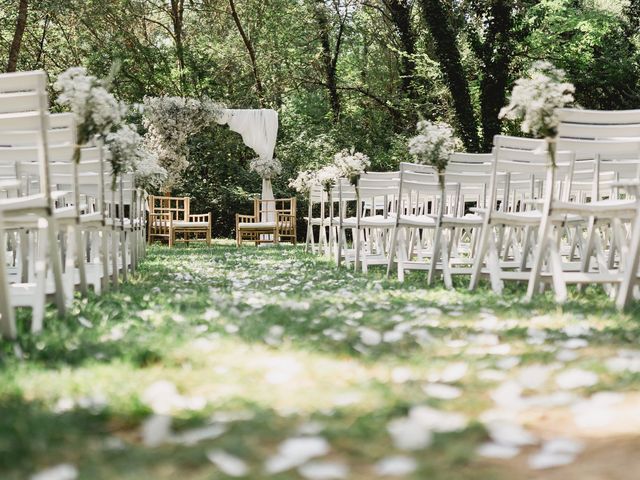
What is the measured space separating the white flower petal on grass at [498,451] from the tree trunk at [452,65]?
16942mm

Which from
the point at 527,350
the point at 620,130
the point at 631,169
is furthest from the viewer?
the point at 631,169

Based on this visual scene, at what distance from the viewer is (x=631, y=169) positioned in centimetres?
595

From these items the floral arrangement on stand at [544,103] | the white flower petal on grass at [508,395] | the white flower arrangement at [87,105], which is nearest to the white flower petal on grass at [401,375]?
the white flower petal on grass at [508,395]

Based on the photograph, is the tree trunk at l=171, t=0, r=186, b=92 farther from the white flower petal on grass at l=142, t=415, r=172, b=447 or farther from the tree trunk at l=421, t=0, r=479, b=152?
the white flower petal on grass at l=142, t=415, r=172, b=447

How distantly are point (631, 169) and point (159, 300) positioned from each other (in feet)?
12.4

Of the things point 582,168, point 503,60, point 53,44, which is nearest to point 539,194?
point 582,168

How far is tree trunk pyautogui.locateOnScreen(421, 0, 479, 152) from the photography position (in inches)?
697

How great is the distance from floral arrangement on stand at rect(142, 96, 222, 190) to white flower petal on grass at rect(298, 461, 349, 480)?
1786 cm

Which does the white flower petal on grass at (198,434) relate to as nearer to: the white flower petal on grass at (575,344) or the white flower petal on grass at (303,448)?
the white flower petal on grass at (303,448)

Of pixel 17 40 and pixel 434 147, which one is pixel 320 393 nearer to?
pixel 434 147

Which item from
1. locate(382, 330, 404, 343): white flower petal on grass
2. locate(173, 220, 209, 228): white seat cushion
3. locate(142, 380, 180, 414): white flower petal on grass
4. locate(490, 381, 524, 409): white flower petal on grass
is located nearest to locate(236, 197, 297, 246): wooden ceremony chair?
locate(173, 220, 209, 228): white seat cushion

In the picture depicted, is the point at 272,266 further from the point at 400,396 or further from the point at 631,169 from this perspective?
the point at 400,396

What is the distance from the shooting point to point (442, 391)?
2324 mm

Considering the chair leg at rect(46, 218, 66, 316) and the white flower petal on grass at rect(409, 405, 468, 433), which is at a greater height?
the chair leg at rect(46, 218, 66, 316)
